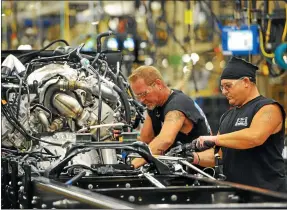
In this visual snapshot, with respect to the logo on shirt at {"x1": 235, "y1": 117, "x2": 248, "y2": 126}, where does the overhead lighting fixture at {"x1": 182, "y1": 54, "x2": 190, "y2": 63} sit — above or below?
above

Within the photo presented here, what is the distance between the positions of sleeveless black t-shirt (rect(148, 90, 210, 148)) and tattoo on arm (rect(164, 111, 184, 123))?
0.04 meters

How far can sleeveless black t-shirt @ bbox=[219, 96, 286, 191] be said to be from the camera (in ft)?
21.1

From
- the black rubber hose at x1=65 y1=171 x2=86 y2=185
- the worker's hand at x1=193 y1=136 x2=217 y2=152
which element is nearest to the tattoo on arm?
the worker's hand at x1=193 y1=136 x2=217 y2=152

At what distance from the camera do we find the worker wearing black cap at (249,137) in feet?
20.6

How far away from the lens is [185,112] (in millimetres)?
7652

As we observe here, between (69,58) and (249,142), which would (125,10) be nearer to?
(69,58)

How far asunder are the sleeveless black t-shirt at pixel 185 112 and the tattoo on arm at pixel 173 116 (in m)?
0.04

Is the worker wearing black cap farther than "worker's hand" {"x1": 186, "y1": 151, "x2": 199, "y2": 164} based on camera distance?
No

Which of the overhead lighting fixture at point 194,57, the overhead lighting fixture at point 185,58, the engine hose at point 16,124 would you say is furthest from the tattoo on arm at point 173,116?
the overhead lighting fixture at point 185,58

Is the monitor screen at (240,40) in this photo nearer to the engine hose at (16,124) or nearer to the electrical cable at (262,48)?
the electrical cable at (262,48)

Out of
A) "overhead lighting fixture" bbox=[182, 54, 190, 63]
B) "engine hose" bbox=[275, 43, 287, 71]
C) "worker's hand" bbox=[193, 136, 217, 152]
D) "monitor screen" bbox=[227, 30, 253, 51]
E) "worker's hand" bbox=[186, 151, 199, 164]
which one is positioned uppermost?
"monitor screen" bbox=[227, 30, 253, 51]

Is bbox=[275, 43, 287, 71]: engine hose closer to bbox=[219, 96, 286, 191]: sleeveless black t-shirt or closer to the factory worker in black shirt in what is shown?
the factory worker in black shirt

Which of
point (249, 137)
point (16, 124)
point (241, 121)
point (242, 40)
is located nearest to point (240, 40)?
point (242, 40)

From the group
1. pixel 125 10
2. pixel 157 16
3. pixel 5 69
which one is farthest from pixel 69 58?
pixel 125 10
